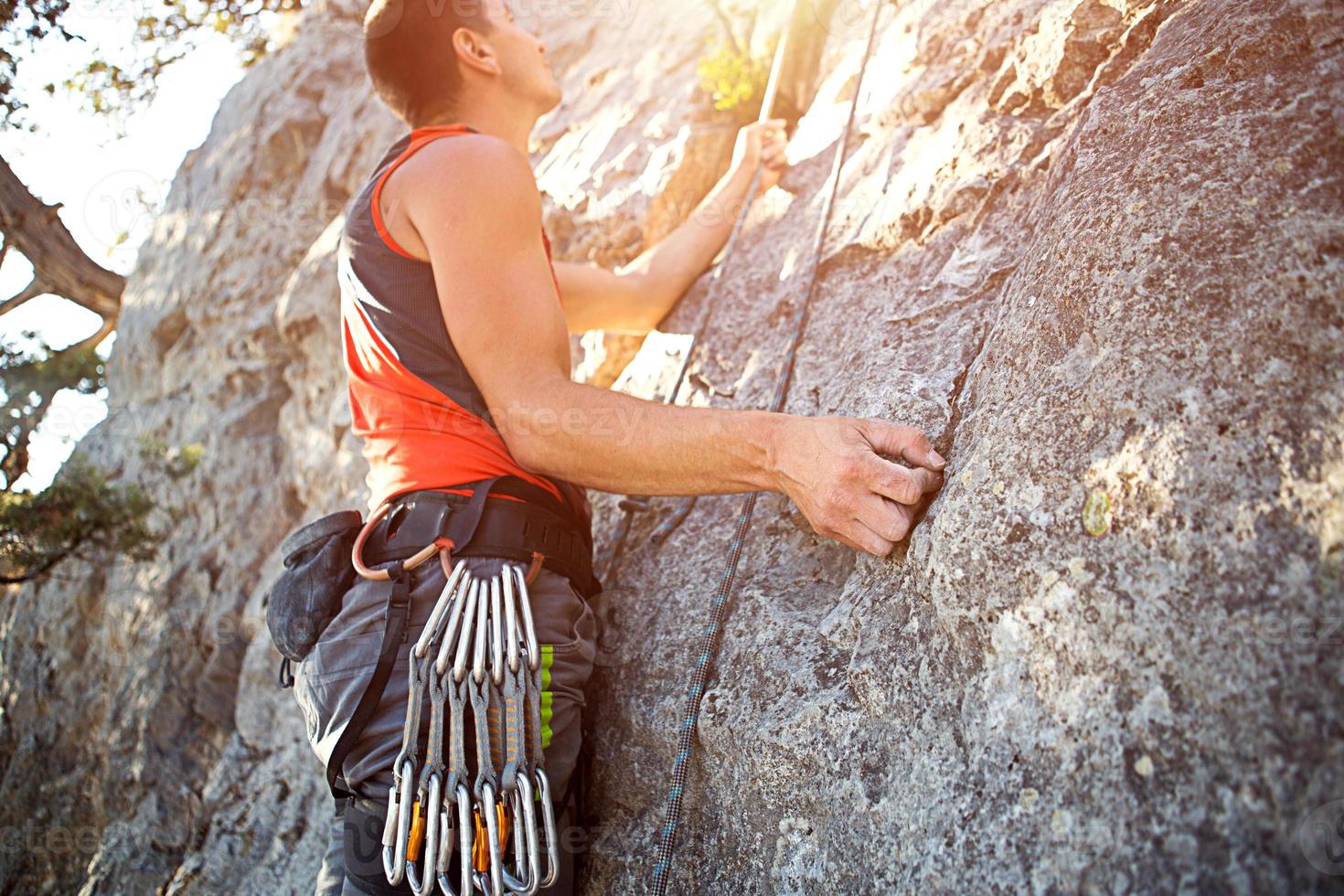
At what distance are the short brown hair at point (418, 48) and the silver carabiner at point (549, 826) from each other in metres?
2.31

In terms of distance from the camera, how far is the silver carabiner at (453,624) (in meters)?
2.05

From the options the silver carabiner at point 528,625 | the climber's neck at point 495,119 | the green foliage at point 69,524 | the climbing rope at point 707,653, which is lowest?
the green foliage at point 69,524

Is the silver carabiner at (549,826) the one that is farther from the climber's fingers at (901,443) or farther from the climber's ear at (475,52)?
the climber's ear at (475,52)

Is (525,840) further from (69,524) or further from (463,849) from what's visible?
(69,524)

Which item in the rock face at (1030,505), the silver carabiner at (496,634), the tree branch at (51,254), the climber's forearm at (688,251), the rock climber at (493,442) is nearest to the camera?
the rock face at (1030,505)

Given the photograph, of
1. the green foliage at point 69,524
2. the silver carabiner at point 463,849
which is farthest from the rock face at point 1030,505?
the green foliage at point 69,524

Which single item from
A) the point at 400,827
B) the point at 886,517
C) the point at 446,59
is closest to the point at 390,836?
the point at 400,827

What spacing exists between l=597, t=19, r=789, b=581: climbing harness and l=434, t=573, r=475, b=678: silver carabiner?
68cm

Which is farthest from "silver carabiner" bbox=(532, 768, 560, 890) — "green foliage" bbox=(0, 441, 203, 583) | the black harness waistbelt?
"green foliage" bbox=(0, 441, 203, 583)

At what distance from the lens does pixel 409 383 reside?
2414mm

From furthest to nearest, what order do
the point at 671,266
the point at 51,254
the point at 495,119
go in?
1. the point at 51,254
2. the point at 671,266
3. the point at 495,119

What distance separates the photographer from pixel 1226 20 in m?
1.81

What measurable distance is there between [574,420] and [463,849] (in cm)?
105

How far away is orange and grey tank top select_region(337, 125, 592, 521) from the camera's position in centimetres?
239
